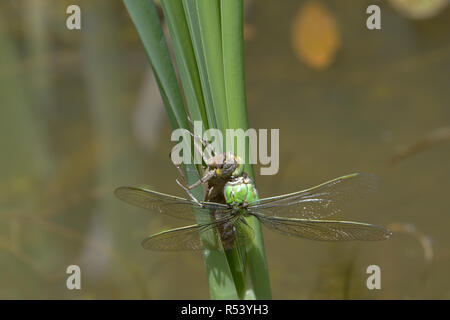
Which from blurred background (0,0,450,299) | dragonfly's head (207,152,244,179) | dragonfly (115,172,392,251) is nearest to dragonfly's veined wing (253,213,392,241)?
dragonfly (115,172,392,251)

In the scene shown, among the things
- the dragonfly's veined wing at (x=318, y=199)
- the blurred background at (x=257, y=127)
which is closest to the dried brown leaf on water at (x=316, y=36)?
the blurred background at (x=257, y=127)

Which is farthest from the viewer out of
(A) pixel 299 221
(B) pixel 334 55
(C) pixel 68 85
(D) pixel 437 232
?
(C) pixel 68 85

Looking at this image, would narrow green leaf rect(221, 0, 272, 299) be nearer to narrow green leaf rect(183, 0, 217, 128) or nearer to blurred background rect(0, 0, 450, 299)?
narrow green leaf rect(183, 0, 217, 128)

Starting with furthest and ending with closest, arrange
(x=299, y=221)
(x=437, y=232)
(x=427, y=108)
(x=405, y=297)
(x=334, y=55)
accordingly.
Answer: (x=334, y=55), (x=427, y=108), (x=437, y=232), (x=405, y=297), (x=299, y=221)
